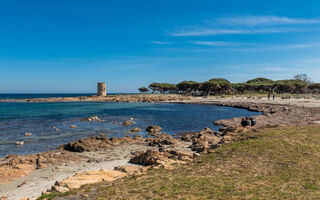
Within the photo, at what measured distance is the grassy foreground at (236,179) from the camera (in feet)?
27.9

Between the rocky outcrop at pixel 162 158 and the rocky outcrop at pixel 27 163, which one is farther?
the rocky outcrop at pixel 162 158

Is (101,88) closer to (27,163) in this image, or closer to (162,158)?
(27,163)

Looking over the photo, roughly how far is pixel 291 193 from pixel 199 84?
118445mm

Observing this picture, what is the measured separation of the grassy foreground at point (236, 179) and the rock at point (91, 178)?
730 mm

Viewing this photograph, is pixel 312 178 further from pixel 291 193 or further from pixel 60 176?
pixel 60 176

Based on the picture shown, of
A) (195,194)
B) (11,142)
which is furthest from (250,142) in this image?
(11,142)

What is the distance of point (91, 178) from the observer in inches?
437

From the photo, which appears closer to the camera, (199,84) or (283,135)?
(283,135)

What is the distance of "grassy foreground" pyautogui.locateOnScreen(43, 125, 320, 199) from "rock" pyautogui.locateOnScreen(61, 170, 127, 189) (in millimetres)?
730

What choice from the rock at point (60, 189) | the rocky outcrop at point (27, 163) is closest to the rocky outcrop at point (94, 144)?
the rocky outcrop at point (27, 163)

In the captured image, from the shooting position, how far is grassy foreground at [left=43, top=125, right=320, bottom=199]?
851 centimetres

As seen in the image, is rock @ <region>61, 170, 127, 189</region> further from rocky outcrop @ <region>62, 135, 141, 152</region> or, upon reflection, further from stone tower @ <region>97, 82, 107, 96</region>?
stone tower @ <region>97, 82, 107, 96</region>

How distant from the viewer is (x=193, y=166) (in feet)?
41.2

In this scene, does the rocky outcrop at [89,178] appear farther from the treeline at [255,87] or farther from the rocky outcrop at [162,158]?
the treeline at [255,87]
